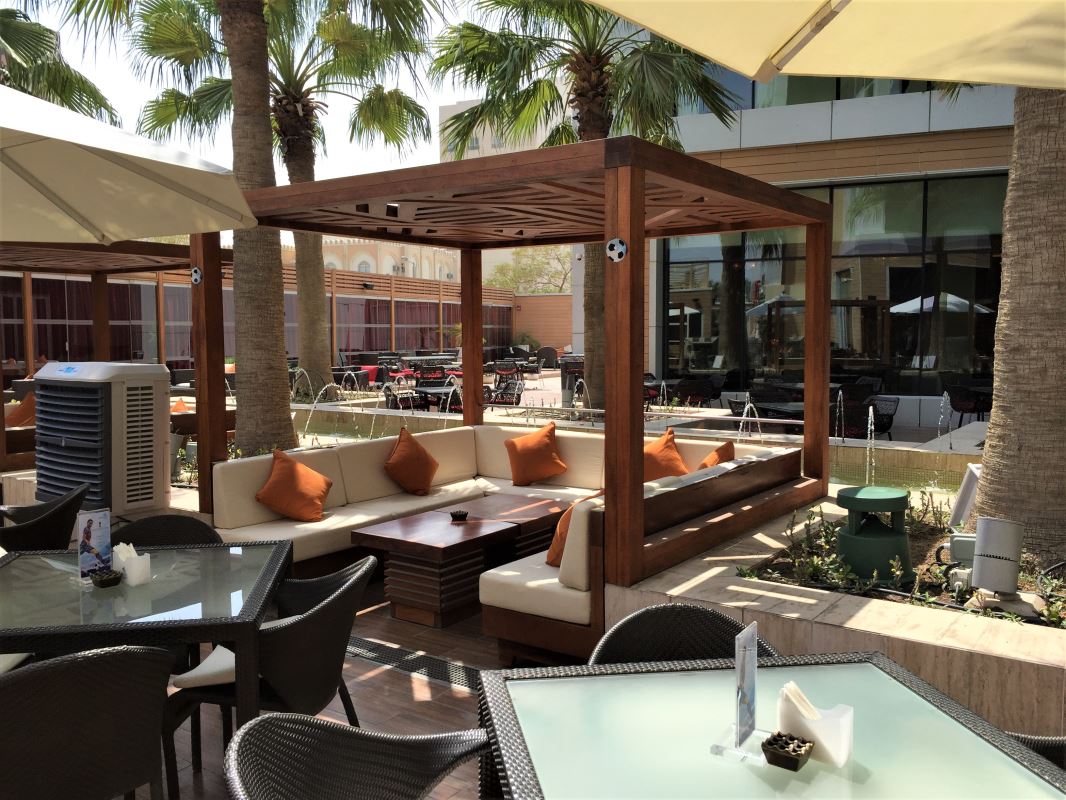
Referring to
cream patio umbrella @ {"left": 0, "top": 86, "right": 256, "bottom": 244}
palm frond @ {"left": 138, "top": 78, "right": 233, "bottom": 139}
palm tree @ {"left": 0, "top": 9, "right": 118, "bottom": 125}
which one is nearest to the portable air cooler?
cream patio umbrella @ {"left": 0, "top": 86, "right": 256, "bottom": 244}

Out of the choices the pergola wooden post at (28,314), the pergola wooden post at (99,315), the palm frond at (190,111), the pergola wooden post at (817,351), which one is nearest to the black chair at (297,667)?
the pergola wooden post at (817,351)

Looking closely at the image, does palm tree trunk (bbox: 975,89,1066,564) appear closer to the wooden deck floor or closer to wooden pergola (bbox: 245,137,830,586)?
wooden pergola (bbox: 245,137,830,586)

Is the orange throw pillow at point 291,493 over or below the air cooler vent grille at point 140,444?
below

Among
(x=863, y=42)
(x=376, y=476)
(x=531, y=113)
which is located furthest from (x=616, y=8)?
(x=531, y=113)

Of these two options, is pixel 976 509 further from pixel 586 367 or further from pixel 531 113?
pixel 531 113

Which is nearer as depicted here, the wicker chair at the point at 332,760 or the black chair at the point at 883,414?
the wicker chair at the point at 332,760

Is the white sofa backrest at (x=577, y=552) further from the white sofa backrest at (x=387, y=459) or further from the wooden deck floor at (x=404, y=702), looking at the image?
the white sofa backrest at (x=387, y=459)

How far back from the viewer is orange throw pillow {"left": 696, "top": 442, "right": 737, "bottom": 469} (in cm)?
601

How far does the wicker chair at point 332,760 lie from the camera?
6.02 ft

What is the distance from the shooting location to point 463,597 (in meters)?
5.12

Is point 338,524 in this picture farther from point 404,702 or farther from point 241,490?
point 404,702

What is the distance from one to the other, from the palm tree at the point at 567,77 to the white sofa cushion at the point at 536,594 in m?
6.20

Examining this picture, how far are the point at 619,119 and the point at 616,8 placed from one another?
803 cm

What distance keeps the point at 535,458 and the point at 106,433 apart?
316 cm
